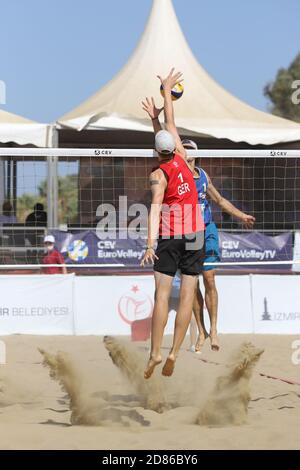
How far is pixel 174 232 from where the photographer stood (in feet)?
19.1

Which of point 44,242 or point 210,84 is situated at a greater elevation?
point 210,84

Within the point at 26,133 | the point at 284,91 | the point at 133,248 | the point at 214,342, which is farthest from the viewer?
the point at 284,91

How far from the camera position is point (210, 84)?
15812 mm

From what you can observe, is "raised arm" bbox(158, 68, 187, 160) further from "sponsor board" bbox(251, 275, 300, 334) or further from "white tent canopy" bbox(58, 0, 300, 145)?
"white tent canopy" bbox(58, 0, 300, 145)

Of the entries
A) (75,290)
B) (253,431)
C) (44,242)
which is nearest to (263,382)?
(253,431)

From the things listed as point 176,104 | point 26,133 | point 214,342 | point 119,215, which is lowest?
point 214,342

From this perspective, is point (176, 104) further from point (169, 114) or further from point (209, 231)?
point (169, 114)

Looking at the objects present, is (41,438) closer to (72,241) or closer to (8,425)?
(8,425)

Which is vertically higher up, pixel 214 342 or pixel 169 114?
pixel 169 114

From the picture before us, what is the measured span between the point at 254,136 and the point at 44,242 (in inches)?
164

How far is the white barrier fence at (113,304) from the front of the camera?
10641mm

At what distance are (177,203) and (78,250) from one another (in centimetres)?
624

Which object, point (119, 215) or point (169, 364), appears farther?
point (119, 215)

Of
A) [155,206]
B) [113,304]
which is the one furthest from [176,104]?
[155,206]
